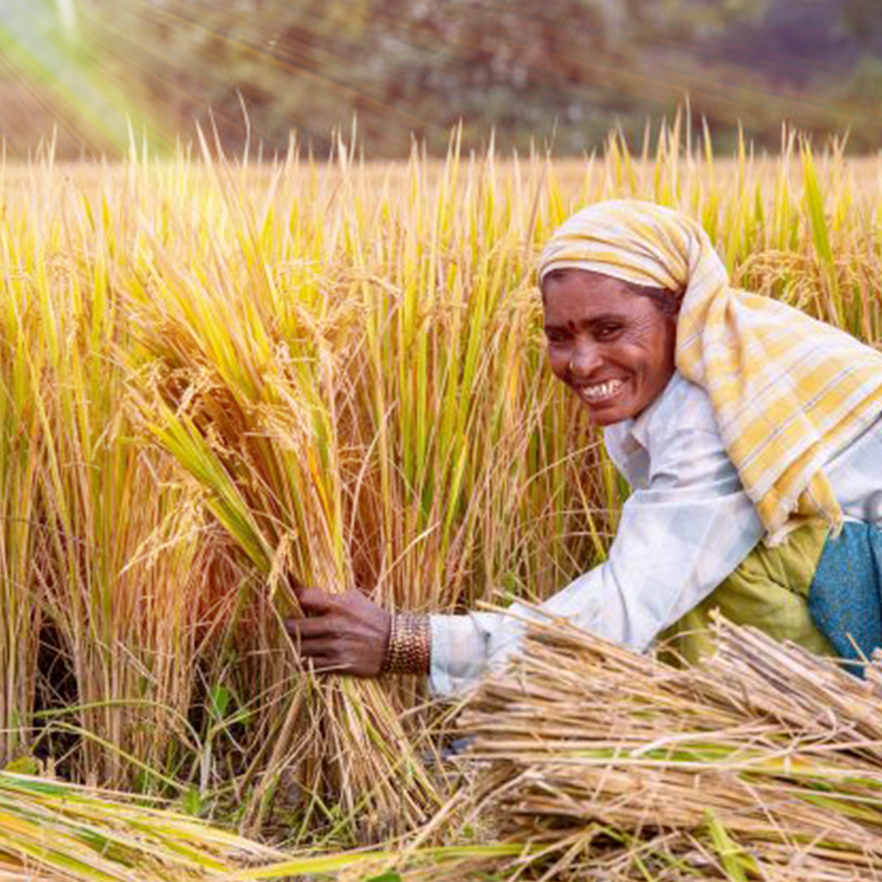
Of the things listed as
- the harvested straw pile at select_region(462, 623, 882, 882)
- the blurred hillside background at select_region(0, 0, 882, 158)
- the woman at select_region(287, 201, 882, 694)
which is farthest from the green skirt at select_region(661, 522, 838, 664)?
the blurred hillside background at select_region(0, 0, 882, 158)

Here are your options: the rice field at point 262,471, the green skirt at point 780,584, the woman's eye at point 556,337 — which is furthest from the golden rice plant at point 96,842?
the woman's eye at point 556,337

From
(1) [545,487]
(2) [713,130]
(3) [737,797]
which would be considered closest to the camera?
(3) [737,797]

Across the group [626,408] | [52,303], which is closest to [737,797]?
[626,408]

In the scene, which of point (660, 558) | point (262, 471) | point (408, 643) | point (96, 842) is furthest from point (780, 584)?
point (96, 842)

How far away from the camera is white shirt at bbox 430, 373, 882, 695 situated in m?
2.58

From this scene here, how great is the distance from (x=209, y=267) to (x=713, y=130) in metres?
23.2

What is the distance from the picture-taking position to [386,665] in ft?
8.65

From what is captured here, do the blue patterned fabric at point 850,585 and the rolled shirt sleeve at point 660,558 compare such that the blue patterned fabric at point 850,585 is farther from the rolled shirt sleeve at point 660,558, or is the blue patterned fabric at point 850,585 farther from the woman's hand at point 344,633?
the woman's hand at point 344,633

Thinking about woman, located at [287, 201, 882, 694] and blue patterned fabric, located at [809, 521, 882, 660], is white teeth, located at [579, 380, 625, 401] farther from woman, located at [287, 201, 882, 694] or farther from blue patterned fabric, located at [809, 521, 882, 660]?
blue patterned fabric, located at [809, 521, 882, 660]

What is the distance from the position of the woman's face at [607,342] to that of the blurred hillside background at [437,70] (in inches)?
825

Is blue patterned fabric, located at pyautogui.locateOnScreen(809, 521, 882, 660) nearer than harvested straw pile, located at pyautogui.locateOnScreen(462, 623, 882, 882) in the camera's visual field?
No

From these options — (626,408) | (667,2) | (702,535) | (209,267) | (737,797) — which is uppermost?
(667,2)

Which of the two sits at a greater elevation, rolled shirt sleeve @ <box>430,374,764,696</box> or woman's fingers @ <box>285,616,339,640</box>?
rolled shirt sleeve @ <box>430,374,764,696</box>

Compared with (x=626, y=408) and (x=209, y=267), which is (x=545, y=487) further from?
(x=209, y=267)
